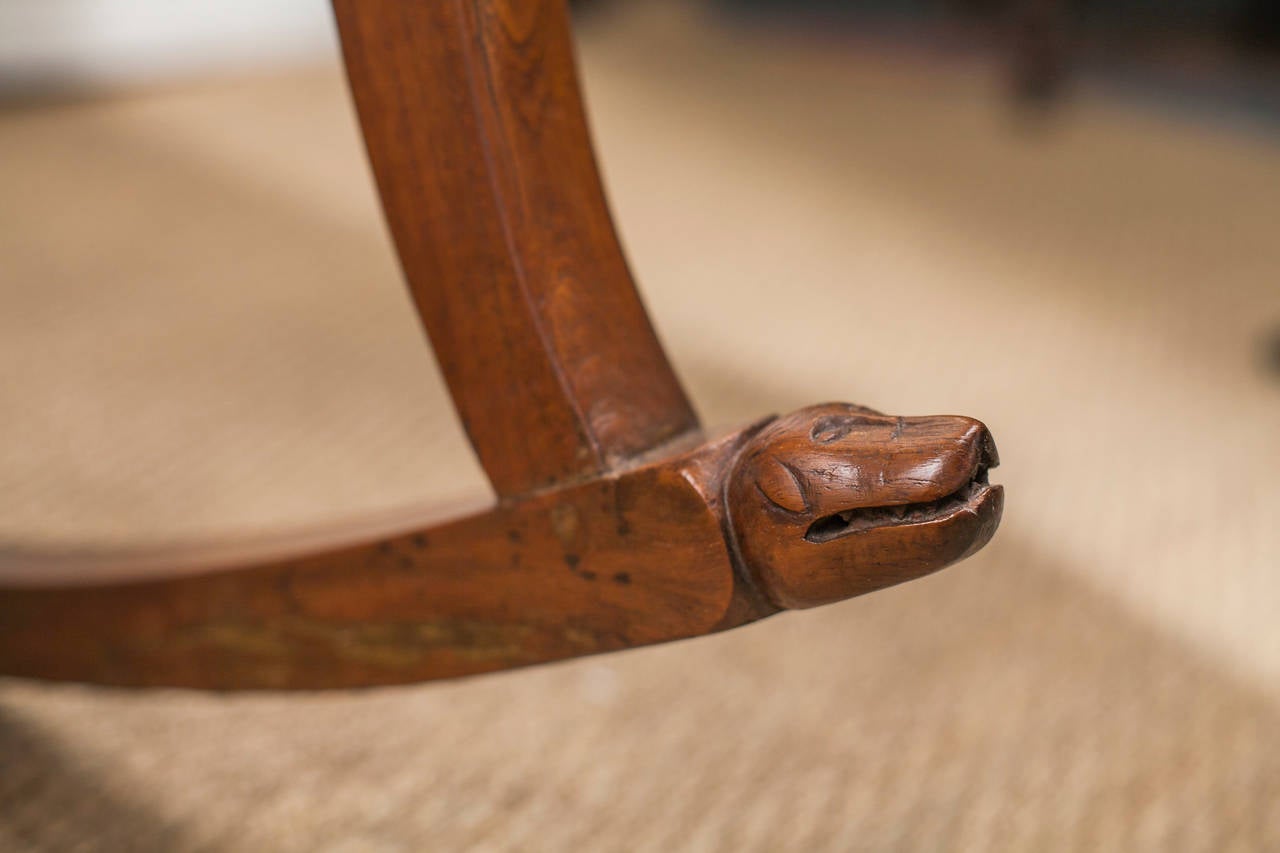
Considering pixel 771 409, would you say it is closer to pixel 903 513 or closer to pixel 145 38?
pixel 903 513

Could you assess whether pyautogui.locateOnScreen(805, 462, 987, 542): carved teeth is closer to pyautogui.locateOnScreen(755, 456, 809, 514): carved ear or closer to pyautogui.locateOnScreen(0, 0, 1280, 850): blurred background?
pyautogui.locateOnScreen(755, 456, 809, 514): carved ear

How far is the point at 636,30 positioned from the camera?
6.05 ft

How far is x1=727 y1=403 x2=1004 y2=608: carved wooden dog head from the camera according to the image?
202 millimetres

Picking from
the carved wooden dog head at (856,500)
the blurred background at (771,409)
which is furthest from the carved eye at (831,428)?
the blurred background at (771,409)

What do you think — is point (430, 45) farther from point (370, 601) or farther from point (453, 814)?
point (453, 814)

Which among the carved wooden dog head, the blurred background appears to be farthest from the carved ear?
the blurred background

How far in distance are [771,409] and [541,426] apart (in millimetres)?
425

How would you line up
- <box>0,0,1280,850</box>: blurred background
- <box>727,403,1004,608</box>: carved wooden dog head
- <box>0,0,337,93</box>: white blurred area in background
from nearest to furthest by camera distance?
<box>727,403,1004,608</box>: carved wooden dog head
<box>0,0,1280,850</box>: blurred background
<box>0,0,337,93</box>: white blurred area in background

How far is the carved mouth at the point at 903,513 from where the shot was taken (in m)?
0.20

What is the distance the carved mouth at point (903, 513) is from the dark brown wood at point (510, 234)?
0.18 feet

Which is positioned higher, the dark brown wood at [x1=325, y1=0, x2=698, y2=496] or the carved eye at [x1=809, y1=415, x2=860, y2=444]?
the dark brown wood at [x1=325, y1=0, x2=698, y2=496]

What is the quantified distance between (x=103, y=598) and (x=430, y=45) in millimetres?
189

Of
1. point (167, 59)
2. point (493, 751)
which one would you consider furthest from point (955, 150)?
point (167, 59)

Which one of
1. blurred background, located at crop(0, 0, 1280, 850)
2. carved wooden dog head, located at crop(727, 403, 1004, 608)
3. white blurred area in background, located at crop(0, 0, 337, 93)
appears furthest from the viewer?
white blurred area in background, located at crop(0, 0, 337, 93)
